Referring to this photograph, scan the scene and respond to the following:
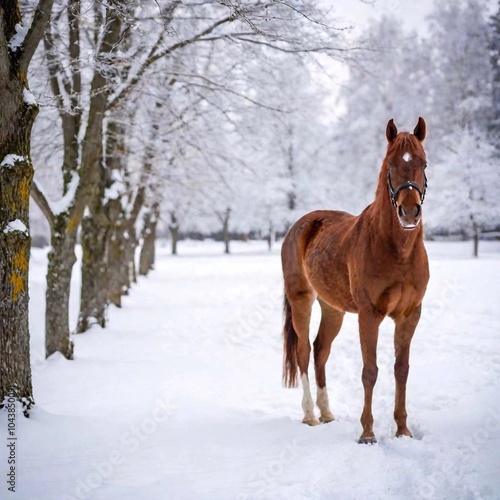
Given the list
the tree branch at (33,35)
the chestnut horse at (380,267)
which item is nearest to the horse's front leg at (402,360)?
the chestnut horse at (380,267)

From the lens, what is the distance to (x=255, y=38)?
591 centimetres

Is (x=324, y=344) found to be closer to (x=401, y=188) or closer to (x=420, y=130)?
(x=401, y=188)

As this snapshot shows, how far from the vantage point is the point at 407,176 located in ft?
10.5

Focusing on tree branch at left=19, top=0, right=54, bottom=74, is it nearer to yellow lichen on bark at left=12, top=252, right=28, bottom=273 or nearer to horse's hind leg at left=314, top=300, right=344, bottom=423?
yellow lichen on bark at left=12, top=252, right=28, bottom=273

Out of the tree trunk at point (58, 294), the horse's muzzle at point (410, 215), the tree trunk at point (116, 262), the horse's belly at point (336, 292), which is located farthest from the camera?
the tree trunk at point (116, 262)

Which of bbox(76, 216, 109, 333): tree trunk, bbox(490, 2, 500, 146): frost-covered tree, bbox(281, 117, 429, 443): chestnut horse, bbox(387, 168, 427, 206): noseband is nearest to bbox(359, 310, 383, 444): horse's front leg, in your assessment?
bbox(281, 117, 429, 443): chestnut horse

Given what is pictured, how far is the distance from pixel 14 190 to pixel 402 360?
351 cm

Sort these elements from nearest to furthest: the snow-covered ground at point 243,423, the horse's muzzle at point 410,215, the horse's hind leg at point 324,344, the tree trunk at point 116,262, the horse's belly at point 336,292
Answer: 1. the snow-covered ground at point 243,423
2. the horse's muzzle at point 410,215
3. the horse's belly at point 336,292
4. the horse's hind leg at point 324,344
5. the tree trunk at point 116,262

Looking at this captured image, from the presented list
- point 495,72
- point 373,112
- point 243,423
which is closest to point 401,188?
point 243,423

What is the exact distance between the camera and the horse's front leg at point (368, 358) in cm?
348

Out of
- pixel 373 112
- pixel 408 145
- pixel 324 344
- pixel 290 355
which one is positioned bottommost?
pixel 290 355

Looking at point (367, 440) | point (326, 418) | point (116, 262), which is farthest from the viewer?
point (116, 262)

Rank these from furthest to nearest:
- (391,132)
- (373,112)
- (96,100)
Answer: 1. (373,112)
2. (96,100)
3. (391,132)

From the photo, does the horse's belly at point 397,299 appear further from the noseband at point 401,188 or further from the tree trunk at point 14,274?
the tree trunk at point 14,274
